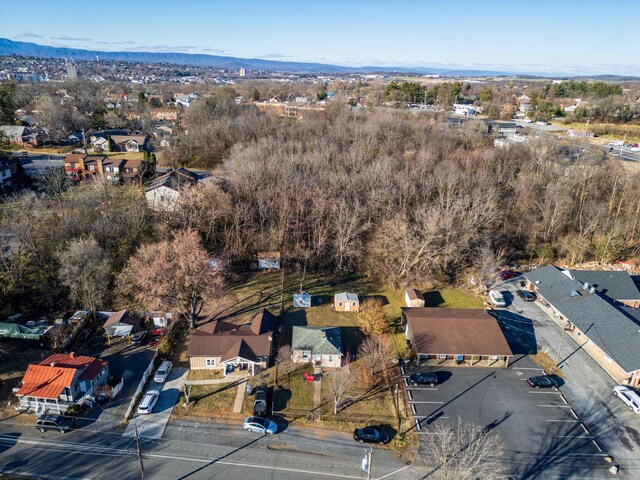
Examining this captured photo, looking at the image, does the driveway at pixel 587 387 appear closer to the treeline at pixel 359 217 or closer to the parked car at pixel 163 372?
the treeline at pixel 359 217

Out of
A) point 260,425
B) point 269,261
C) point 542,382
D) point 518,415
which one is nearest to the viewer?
point 260,425

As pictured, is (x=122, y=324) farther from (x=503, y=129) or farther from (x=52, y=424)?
(x=503, y=129)

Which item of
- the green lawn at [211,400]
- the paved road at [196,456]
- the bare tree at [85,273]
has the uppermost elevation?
the bare tree at [85,273]

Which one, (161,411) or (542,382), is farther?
(542,382)

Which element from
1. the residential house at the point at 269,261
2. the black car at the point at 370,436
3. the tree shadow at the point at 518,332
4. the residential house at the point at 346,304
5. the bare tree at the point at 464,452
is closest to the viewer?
the bare tree at the point at 464,452

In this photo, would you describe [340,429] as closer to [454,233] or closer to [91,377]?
[91,377]

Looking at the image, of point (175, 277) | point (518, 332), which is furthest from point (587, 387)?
point (175, 277)

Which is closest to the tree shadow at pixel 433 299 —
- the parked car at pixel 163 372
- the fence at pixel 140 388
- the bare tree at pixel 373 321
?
the bare tree at pixel 373 321
